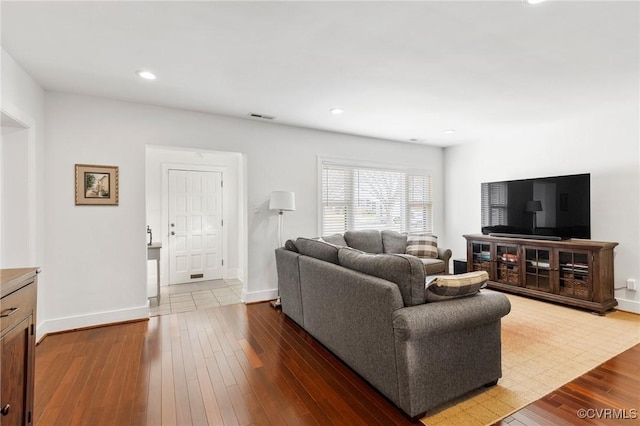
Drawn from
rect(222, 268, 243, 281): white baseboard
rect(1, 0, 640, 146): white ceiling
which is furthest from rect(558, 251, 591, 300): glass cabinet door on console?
rect(222, 268, 243, 281): white baseboard

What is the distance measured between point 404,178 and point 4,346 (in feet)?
18.2

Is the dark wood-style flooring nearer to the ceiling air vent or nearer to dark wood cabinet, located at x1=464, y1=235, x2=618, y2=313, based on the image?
dark wood cabinet, located at x1=464, y1=235, x2=618, y2=313

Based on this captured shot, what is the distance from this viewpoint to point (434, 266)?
4660 mm

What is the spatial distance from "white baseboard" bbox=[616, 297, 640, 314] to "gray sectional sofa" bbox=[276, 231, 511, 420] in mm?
3010

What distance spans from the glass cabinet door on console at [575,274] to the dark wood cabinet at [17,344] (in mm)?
5190

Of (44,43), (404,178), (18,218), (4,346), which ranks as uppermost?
(44,43)

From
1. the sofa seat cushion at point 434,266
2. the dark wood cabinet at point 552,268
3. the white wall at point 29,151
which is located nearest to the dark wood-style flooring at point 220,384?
the white wall at point 29,151

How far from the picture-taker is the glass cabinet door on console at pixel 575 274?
378cm

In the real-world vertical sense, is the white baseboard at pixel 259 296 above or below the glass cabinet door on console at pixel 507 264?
below

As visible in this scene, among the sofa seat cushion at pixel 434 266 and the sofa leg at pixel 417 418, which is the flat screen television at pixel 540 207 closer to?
Answer: the sofa seat cushion at pixel 434 266

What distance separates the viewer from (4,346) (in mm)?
1269

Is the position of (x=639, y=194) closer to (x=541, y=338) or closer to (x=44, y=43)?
(x=541, y=338)

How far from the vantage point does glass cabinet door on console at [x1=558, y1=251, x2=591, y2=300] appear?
3.78 metres

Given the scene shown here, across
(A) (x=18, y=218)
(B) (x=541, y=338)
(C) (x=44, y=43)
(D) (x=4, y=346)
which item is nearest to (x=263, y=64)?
(C) (x=44, y=43)
